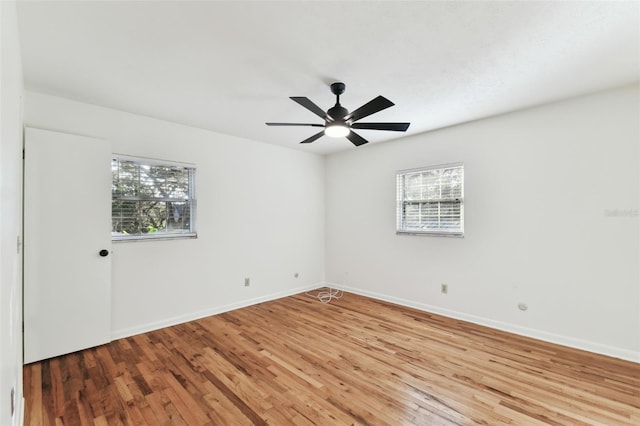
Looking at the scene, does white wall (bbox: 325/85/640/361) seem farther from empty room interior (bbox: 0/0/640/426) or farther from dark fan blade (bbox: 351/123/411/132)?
dark fan blade (bbox: 351/123/411/132)

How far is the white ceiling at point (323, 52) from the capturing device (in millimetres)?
1770

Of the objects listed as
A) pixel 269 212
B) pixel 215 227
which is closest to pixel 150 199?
pixel 215 227

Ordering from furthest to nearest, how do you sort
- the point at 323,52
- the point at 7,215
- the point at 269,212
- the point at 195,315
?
the point at 269,212 < the point at 195,315 < the point at 323,52 < the point at 7,215

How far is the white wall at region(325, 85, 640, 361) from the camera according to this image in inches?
110

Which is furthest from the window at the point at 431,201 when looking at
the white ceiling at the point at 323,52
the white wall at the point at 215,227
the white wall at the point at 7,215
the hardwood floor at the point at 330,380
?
the white wall at the point at 7,215

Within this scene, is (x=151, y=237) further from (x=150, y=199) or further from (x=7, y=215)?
(x=7, y=215)

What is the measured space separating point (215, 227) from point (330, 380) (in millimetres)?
2592

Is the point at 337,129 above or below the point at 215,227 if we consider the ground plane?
above

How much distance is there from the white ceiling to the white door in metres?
0.62

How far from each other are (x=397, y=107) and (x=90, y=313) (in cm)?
389

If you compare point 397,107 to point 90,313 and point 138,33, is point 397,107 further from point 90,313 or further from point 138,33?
point 90,313

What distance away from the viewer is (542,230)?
3.22 meters

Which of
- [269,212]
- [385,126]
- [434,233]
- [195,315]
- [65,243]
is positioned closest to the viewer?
[385,126]

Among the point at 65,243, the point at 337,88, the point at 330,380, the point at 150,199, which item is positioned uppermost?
the point at 337,88
